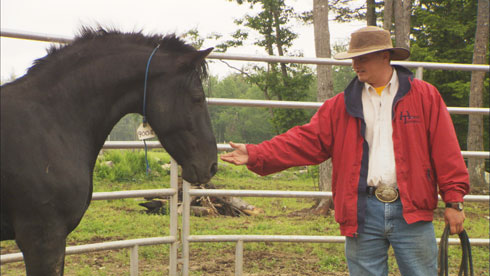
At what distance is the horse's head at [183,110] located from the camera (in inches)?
87.3

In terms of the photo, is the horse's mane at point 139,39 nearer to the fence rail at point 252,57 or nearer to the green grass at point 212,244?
the fence rail at point 252,57

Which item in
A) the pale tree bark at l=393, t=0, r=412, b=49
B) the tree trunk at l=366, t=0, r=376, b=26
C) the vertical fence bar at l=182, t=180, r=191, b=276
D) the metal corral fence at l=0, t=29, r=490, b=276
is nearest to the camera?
the metal corral fence at l=0, t=29, r=490, b=276

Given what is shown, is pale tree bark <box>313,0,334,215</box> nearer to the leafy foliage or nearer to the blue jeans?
the blue jeans

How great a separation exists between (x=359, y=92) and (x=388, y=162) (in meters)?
0.41

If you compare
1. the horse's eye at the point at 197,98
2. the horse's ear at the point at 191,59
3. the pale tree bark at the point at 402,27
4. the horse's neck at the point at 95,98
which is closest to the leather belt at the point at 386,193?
the horse's eye at the point at 197,98

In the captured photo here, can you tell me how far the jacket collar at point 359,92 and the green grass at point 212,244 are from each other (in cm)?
228

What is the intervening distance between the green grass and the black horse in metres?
2.00

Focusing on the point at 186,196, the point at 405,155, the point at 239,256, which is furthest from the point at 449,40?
the point at 405,155

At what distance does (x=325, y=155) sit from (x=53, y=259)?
1528 mm

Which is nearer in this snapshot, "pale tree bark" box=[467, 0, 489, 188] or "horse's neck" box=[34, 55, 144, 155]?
"horse's neck" box=[34, 55, 144, 155]

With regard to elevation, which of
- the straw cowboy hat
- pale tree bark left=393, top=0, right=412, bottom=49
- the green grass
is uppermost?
pale tree bark left=393, top=0, right=412, bottom=49

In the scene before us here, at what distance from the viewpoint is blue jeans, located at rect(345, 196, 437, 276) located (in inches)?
87.7

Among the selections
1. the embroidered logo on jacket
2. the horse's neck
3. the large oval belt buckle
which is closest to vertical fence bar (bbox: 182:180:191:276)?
the horse's neck

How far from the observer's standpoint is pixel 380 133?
2.31 meters
